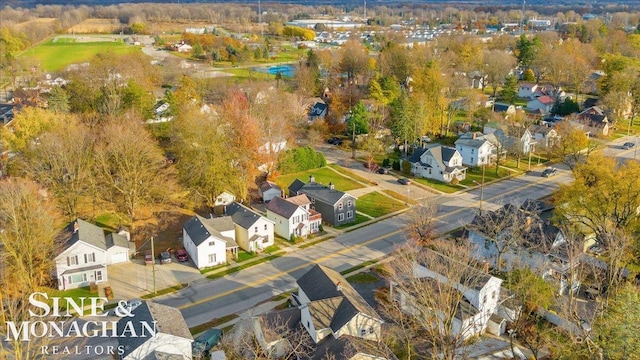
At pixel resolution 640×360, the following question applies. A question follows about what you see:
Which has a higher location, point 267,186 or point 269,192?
point 267,186

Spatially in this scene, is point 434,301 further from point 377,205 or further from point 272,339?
point 377,205

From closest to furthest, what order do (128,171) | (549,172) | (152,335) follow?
(152,335), (128,171), (549,172)

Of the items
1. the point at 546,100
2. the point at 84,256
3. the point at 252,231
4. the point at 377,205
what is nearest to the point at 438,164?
the point at 377,205

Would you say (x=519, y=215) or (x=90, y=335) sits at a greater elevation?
(x=519, y=215)

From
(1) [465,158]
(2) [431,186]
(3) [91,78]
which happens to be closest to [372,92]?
(1) [465,158]

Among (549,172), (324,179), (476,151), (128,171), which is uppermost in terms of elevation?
(128,171)

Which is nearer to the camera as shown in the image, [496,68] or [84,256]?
[84,256]

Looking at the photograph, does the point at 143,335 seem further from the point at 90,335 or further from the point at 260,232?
the point at 260,232

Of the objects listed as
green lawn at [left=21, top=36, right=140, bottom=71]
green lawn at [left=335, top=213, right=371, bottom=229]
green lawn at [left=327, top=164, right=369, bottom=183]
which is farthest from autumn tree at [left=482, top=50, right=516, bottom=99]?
green lawn at [left=21, top=36, right=140, bottom=71]

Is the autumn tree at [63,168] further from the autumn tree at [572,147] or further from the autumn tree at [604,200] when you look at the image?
the autumn tree at [572,147]
